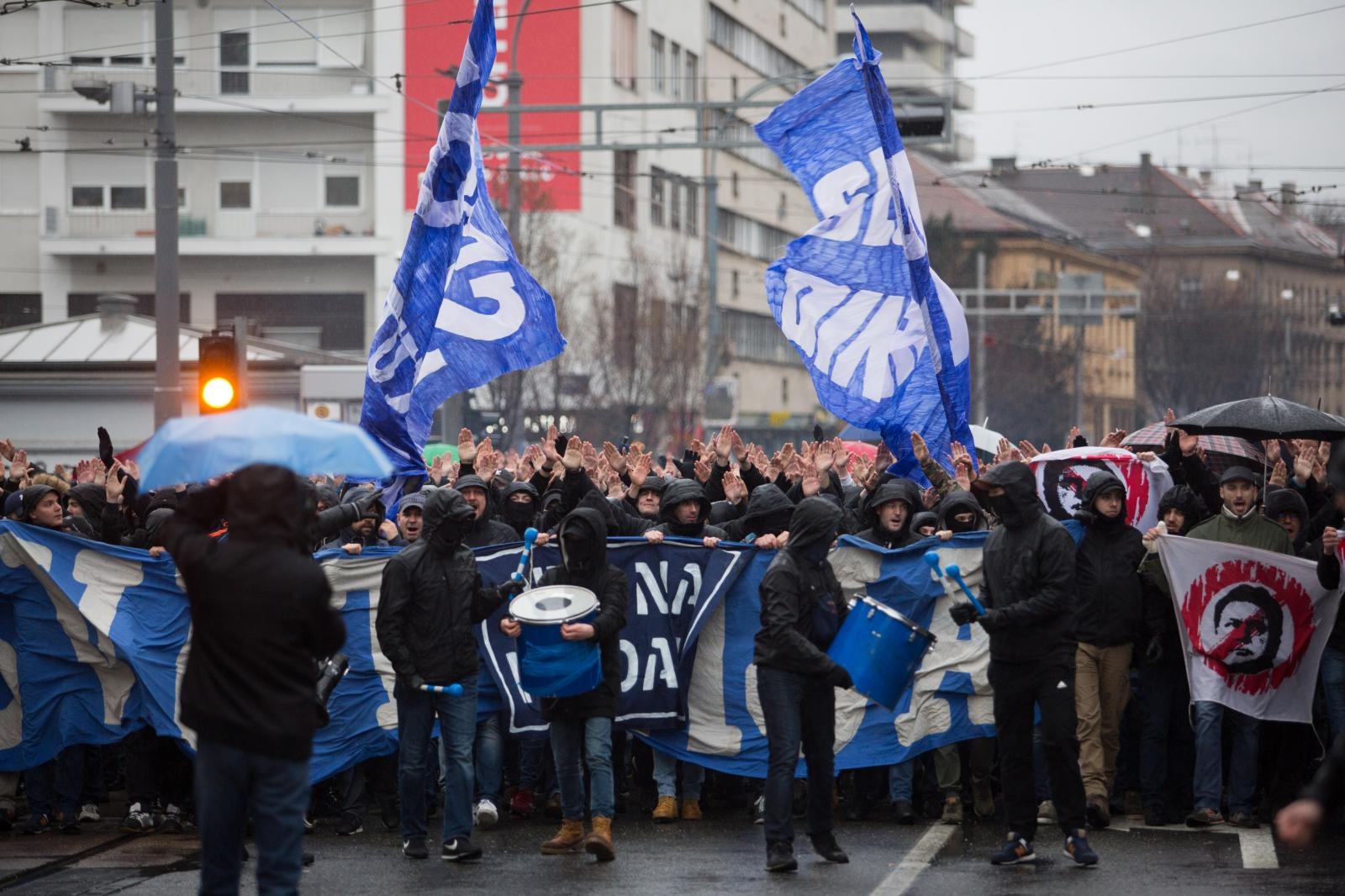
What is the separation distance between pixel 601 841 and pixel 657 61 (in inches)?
1905

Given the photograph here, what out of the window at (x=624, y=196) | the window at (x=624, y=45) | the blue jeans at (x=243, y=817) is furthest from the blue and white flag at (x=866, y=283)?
the window at (x=624, y=196)

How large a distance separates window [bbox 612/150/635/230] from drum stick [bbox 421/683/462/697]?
44.2 metres

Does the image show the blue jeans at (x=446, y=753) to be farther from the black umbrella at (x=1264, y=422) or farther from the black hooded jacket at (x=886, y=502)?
the black umbrella at (x=1264, y=422)

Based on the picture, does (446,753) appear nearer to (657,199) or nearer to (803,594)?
(803,594)

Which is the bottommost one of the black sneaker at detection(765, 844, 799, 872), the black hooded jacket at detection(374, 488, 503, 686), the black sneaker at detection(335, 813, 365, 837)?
Answer: the black sneaker at detection(335, 813, 365, 837)

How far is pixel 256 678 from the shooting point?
632cm

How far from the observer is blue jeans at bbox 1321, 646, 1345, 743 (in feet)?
33.1

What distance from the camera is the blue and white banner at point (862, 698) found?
34.6ft

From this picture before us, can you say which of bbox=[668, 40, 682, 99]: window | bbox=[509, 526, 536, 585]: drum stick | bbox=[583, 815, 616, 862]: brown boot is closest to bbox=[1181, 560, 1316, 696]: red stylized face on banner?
bbox=[583, 815, 616, 862]: brown boot

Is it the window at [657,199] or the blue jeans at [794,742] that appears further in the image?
the window at [657,199]

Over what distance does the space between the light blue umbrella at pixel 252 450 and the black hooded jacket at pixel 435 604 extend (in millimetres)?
2935

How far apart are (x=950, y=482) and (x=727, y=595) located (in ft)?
5.25

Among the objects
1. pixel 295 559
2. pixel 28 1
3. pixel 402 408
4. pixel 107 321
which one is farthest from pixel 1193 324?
pixel 295 559

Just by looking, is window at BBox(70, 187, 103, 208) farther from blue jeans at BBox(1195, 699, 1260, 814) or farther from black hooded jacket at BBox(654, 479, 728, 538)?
blue jeans at BBox(1195, 699, 1260, 814)
